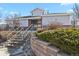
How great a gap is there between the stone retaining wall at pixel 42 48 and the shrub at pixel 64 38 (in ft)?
0.24

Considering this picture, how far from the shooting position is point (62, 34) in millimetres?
3713

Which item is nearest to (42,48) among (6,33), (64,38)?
(64,38)

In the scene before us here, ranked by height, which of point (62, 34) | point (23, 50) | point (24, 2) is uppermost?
point (24, 2)

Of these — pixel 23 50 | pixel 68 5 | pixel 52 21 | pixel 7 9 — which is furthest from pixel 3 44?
pixel 68 5

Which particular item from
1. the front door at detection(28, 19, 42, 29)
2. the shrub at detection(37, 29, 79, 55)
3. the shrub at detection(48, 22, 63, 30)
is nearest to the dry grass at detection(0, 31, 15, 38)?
the front door at detection(28, 19, 42, 29)

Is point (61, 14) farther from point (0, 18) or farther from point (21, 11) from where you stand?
point (0, 18)

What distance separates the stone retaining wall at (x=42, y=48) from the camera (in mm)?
3703

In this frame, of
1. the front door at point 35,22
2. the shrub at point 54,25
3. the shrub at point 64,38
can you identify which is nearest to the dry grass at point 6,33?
the front door at point 35,22

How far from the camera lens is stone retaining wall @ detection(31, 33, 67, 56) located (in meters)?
3.70

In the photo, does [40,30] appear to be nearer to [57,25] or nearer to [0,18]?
[57,25]

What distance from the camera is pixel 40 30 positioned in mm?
3820

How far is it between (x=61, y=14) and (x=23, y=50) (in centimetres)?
84

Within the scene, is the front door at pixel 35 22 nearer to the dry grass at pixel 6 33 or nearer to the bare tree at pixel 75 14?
the dry grass at pixel 6 33

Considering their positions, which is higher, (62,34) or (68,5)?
(68,5)
